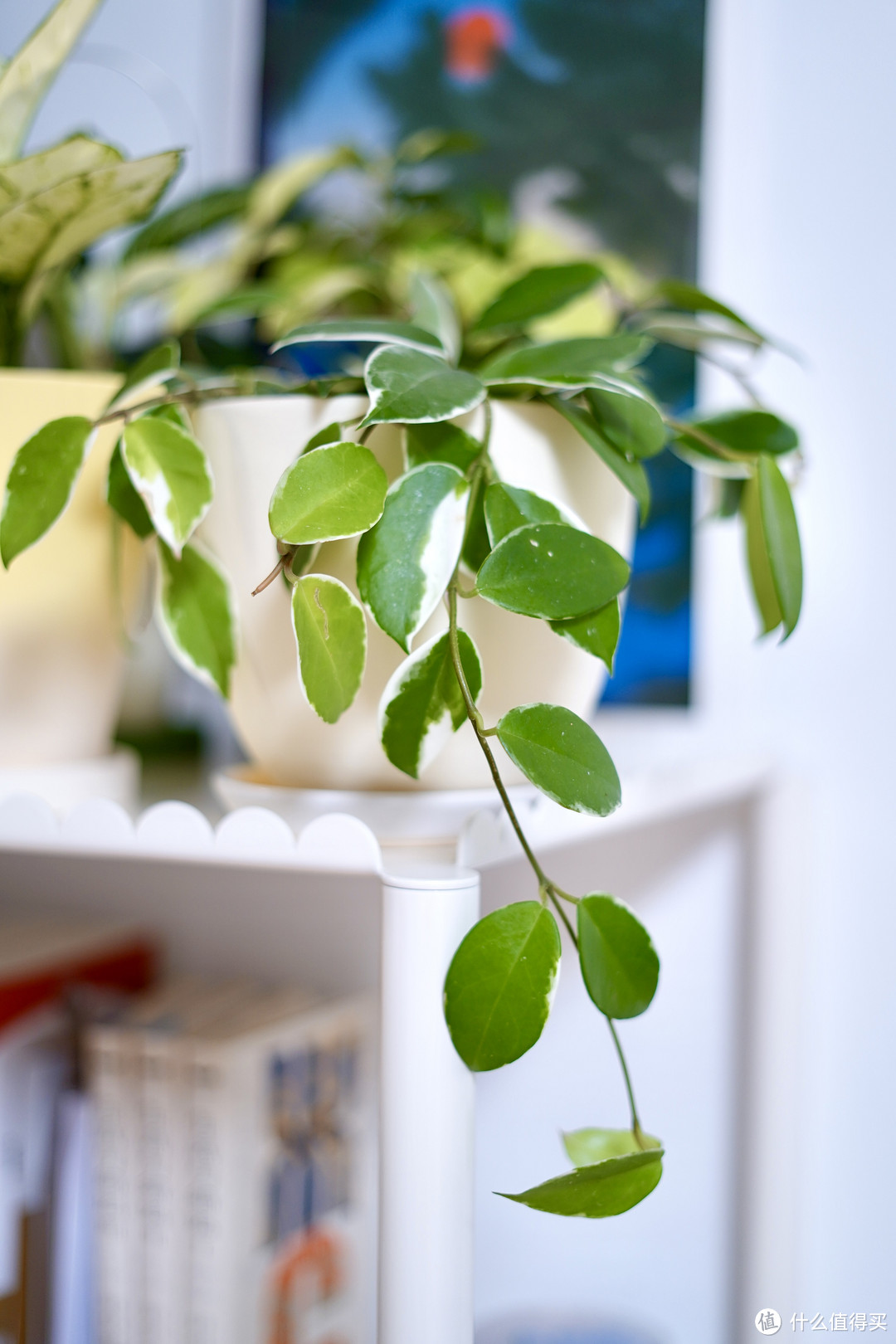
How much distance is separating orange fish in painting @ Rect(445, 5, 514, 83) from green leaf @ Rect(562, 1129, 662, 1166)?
793 mm

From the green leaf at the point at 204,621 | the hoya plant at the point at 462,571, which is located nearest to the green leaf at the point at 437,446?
the hoya plant at the point at 462,571

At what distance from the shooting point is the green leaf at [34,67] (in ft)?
1.67

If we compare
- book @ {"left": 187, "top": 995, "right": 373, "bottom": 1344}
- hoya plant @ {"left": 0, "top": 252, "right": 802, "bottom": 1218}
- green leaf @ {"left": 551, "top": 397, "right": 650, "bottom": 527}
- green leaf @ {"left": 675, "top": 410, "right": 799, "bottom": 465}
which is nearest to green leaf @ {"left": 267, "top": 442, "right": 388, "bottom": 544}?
hoya plant @ {"left": 0, "top": 252, "right": 802, "bottom": 1218}

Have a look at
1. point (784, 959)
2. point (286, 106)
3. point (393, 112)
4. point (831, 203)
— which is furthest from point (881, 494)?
point (286, 106)

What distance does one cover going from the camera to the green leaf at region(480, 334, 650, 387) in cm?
45

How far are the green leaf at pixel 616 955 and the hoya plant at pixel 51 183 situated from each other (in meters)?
0.36

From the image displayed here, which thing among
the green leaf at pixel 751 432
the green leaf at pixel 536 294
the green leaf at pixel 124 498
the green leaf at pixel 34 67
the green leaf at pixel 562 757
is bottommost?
the green leaf at pixel 562 757

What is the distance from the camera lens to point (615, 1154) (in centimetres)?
44

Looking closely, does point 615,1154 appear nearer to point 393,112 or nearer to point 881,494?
point 881,494

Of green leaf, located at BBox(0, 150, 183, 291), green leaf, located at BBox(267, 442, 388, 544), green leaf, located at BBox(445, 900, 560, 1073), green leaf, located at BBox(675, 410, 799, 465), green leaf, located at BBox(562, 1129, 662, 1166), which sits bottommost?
green leaf, located at BBox(562, 1129, 662, 1166)

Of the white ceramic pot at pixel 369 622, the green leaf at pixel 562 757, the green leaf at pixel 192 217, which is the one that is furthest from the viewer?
the green leaf at pixel 192 217

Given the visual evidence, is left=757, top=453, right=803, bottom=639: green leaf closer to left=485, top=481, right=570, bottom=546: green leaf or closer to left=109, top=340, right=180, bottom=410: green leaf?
left=485, top=481, right=570, bottom=546: green leaf

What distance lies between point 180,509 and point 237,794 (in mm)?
141

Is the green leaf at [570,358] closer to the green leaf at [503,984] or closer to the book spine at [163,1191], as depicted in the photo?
the green leaf at [503,984]
